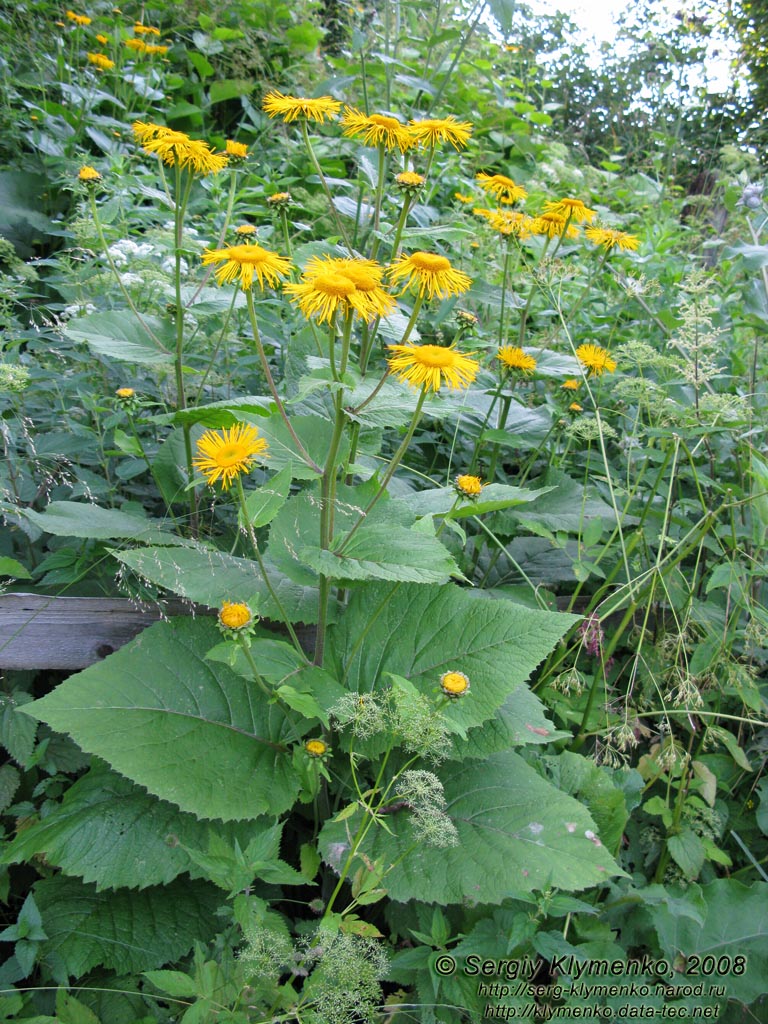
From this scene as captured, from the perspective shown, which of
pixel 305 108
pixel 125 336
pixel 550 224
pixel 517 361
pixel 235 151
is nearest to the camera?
pixel 305 108

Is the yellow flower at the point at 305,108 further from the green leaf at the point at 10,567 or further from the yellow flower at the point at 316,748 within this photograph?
the yellow flower at the point at 316,748

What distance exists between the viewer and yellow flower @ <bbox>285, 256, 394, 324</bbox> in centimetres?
124

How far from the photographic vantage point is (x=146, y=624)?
187cm

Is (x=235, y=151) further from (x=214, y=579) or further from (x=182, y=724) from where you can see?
(x=182, y=724)

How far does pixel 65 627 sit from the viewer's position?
1801mm

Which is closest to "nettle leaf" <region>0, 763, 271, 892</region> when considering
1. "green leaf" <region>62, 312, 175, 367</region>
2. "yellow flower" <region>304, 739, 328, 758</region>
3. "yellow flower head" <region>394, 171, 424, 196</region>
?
"yellow flower" <region>304, 739, 328, 758</region>

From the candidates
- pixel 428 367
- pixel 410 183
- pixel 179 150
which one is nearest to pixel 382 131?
pixel 410 183

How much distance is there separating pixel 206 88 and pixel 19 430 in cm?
468

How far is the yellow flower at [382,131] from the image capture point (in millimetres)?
1689

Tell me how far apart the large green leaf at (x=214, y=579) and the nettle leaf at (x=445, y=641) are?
0.44ft

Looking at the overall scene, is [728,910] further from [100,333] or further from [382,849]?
[100,333]

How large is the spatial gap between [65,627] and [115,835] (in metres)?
0.56

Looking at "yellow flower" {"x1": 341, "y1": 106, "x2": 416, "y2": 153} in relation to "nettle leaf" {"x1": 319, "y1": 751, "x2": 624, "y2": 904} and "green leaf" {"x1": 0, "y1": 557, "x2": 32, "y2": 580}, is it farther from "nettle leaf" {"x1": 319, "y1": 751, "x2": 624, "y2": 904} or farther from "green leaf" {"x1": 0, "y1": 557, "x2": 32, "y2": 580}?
"nettle leaf" {"x1": 319, "y1": 751, "x2": 624, "y2": 904}

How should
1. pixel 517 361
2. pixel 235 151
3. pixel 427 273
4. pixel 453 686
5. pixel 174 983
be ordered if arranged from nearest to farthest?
pixel 174 983, pixel 453 686, pixel 427 273, pixel 235 151, pixel 517 361
